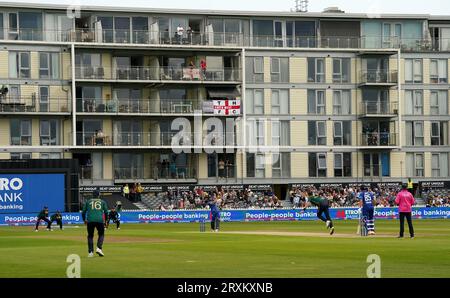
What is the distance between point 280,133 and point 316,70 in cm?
700

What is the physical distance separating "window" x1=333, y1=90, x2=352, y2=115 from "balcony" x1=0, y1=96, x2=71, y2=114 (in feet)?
83.7

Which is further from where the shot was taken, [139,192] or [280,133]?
[280,133]

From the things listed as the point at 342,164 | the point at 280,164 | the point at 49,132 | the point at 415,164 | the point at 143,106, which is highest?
the point at 143,106

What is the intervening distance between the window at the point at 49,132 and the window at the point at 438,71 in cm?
3658

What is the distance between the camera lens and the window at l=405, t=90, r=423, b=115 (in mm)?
105688

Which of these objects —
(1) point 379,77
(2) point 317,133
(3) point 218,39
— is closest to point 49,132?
(3) point 218,39

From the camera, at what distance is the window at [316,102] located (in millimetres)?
103125

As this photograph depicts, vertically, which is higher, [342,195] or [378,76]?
[378,76]

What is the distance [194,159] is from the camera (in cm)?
9962

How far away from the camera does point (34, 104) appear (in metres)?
95.1

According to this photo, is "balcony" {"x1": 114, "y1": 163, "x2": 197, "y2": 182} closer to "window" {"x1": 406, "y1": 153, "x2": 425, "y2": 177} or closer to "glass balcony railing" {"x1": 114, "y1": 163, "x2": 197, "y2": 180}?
"glass balcony railing" {"x1": 114, "y1": 163, "x2": 197, "y2": 180}

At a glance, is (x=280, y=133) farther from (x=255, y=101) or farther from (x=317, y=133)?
(x=255, y=101)
